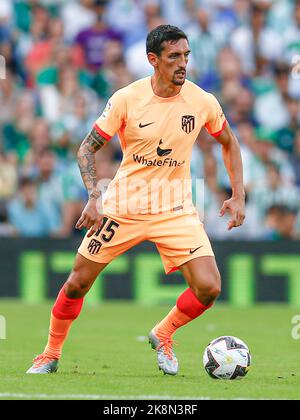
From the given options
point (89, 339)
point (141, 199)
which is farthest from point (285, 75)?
point (141, 199)

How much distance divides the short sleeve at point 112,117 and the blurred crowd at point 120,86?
7135 millimetres

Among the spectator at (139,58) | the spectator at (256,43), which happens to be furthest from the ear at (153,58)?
the spectator at (256,43)

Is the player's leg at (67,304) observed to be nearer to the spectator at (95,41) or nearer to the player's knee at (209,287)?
the player's knee at (209,287)

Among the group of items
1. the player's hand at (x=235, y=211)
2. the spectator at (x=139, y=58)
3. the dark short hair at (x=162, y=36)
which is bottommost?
the player's hand at (x=235, y=211)

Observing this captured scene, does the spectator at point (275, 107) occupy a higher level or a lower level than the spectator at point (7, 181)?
higher

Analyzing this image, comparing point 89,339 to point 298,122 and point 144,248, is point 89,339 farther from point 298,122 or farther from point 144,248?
point 298,122

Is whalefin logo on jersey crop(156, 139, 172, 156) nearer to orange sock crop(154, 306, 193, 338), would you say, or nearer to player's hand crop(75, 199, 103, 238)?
player's hand crop(75, 199, 103, 238)

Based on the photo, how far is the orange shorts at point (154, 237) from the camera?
8.80 m

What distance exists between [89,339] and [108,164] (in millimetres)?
4439

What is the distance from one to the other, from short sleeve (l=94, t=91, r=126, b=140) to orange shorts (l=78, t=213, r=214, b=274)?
69cm

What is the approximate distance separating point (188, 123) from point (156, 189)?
589 millimetres

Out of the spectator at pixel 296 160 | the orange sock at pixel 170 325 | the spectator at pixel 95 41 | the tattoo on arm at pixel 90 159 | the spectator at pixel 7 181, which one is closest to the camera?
the tattoo on arm at pixel 90 159

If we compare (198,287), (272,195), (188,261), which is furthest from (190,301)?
(272,195)
